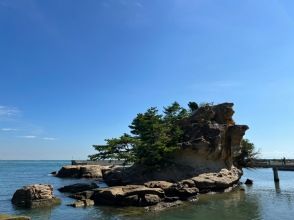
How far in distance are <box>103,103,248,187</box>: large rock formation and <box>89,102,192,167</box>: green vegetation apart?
1.53 metres

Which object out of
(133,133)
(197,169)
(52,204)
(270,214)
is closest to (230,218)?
(270,214)

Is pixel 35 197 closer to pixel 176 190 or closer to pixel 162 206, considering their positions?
pixel 162 206

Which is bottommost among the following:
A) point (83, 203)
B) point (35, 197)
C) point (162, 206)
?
point (162, 206)

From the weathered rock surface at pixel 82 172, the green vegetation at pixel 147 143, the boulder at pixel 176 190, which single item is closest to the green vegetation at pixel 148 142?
the green vegetation at pixel 147 143

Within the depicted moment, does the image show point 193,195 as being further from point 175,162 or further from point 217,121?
point 217,121

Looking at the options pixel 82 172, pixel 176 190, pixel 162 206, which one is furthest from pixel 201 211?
pixel 82 172

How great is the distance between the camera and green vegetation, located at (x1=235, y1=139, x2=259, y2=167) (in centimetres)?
5877

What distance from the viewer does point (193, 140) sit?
48.6 meters

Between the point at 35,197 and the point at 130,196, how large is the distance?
9.05m

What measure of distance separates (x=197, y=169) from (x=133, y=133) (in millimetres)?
10552

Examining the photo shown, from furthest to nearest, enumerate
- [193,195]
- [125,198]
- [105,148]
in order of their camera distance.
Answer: [105,148]
[193,195]
[125,198]

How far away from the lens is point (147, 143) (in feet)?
156

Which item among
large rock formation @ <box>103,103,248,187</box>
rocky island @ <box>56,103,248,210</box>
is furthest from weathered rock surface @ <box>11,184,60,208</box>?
large rock formation @ <box>103,103,248,187</box>

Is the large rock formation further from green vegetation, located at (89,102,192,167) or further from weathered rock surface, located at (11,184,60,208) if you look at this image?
weathered rock surface, located at (11,184,60,208)
